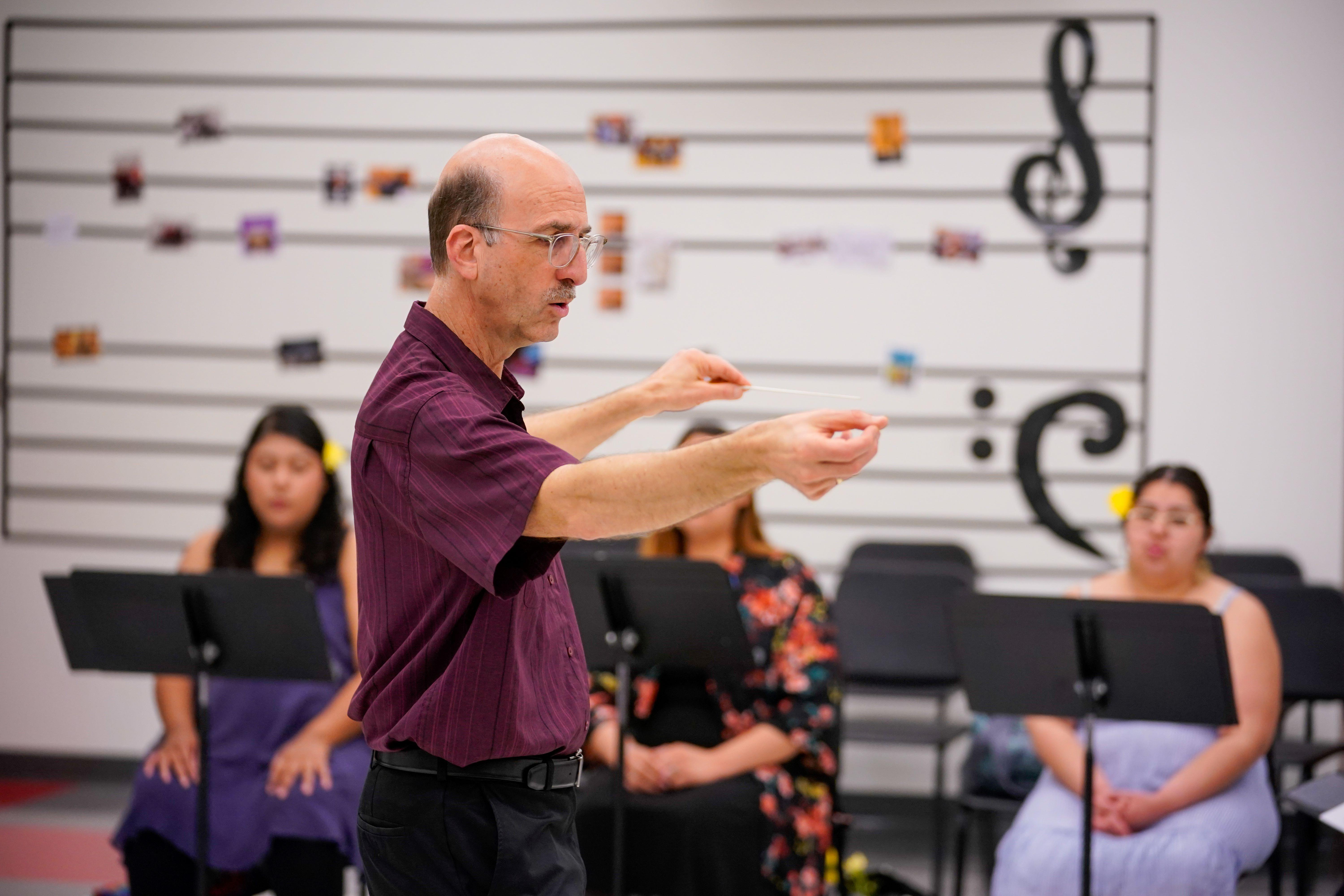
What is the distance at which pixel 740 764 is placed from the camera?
3.38 m

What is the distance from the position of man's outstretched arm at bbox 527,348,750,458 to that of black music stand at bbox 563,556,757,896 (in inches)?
41.8

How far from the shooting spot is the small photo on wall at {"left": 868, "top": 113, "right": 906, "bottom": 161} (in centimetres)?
515

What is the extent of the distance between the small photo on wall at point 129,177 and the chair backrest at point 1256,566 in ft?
16.1

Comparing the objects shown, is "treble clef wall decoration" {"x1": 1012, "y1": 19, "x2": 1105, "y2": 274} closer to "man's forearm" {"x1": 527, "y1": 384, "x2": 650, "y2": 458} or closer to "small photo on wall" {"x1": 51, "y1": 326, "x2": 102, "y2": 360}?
"man's forearm" {"x1": 527, "y1": 384, "x2": 650, "y2": 458}

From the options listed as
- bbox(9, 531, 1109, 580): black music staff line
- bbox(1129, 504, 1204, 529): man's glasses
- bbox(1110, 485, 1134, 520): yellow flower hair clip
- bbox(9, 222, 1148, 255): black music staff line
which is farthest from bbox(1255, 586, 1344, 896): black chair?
bbox(9, 531, 1109, 580): black music staff line

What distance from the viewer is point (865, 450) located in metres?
1.27

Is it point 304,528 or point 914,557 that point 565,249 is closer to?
point 304,528

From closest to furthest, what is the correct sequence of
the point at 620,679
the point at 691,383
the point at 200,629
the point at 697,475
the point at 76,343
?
the point at 697,475 < the point at 691,383 < the point at 200,629 < the point at 620,679 < the point at 76,343

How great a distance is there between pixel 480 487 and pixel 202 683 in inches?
82.3

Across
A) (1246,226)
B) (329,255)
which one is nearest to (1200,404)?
(1246,226)

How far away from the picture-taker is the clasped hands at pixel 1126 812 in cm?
318

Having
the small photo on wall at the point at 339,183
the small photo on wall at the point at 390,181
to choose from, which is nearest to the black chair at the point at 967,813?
the small photo on wall at the point at 390,181

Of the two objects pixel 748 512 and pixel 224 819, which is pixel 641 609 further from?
pixel 224 819

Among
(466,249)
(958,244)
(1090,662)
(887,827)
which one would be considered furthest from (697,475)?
(887,827)
